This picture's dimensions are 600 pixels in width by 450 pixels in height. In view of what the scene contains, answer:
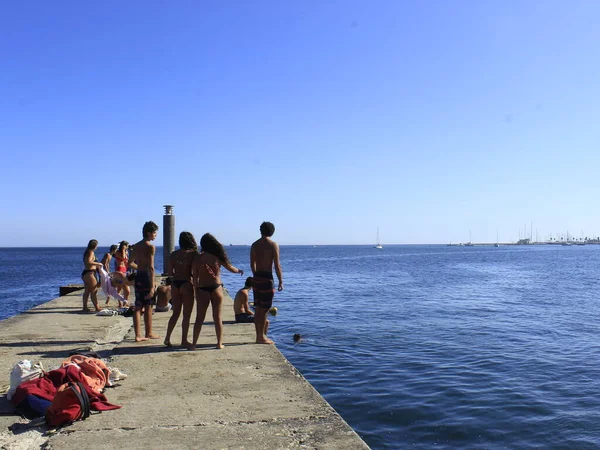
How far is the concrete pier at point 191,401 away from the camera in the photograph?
13.4 ft

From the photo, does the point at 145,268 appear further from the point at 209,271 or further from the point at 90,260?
Answer: the point at 90,260

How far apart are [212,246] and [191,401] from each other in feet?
8.09

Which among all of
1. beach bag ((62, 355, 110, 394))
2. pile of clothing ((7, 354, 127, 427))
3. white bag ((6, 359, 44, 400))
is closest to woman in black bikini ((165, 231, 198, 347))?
beach bag ((62, 355, 110, 394))

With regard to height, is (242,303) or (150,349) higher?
(242,303)

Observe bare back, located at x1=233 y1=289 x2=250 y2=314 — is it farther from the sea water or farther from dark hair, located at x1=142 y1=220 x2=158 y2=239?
dark hair, located at x1=142 y1=220 x2=158 y2=239

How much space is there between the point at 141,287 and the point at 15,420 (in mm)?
3336

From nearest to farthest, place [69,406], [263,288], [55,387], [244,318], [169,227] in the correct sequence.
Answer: [69,406], [55,387], [263,288], [244,318], [169,227]

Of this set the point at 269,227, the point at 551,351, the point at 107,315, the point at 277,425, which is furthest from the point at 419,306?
the point at 277,425

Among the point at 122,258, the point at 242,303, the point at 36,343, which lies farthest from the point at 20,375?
the point at 122,258

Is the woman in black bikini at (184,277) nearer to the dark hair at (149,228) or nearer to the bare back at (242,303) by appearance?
the dark hair at (149,228)

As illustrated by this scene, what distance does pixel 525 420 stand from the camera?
7.57 meters

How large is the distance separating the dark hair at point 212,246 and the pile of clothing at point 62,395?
2.31 metres

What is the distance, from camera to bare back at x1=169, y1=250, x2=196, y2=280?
725 cm

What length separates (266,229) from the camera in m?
7.57
